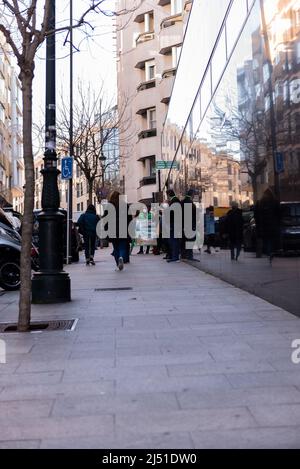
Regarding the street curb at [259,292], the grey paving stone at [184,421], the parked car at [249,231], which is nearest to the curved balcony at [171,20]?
the street curb at [259,292]

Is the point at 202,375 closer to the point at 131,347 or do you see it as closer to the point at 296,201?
the point at 131,347

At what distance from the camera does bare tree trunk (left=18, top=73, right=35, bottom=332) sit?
665cm

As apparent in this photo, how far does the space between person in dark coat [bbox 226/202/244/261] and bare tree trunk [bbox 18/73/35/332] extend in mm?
3892

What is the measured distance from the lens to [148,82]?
52.8 metres

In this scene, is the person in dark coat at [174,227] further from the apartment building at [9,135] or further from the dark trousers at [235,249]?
the apartment building at [9,135]

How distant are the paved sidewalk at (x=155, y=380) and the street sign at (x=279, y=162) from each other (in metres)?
1.72

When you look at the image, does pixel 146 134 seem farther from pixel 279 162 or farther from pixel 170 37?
pixel 279 162

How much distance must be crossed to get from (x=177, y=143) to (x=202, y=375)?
19716mm

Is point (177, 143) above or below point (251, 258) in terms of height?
above

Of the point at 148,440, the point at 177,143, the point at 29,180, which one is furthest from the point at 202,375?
the point at 177,143

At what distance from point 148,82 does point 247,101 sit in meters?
45.4

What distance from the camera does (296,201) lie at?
21.9 feet

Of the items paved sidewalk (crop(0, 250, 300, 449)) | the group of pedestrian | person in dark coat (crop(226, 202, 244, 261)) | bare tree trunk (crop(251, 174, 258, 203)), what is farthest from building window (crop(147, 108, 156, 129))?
paved sidewalk (crop(0, 250, 300, 449))

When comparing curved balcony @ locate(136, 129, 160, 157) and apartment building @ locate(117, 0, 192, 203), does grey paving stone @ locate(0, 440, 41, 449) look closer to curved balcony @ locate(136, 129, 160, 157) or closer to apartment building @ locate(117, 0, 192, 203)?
apartment building @ locate(117, 0, 192, 203)
